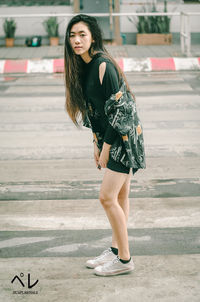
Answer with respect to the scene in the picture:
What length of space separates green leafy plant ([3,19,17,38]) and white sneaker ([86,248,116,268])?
15.1 metres

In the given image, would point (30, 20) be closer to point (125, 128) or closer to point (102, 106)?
point (102, 106)

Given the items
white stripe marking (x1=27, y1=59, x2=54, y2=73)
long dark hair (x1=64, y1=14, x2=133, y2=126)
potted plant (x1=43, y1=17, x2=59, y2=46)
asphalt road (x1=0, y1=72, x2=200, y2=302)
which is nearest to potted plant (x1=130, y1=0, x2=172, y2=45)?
potted plant (x1=43, y1=17, x2=59, y2=46)

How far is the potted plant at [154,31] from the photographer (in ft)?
58.5

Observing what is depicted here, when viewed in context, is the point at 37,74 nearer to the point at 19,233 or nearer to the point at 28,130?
the point at 28,130

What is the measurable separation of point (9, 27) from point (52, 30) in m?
1.37

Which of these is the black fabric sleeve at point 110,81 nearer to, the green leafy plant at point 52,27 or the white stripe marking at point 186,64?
the white stripe marking at point 186,64

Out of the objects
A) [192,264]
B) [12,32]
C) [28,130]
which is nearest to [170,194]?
[192,264]

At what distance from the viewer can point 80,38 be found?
3.64 meters

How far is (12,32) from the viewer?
1830cm

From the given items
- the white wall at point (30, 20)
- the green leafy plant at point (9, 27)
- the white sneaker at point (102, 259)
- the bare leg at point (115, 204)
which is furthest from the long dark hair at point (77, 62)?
the white wall at point (30, 20)

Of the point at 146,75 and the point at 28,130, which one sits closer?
the point at 28,130

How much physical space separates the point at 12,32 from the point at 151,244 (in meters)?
14.9

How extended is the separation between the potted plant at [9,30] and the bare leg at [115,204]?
15176 millimetres
